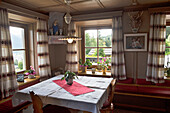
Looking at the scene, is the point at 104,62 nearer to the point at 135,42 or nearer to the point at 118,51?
the point at 118,51

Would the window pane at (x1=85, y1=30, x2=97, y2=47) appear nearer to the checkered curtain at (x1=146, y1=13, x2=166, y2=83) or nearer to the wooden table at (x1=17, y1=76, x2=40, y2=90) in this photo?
the checkered curtain at (x1=146, y1=13, x2=166, y2=83)

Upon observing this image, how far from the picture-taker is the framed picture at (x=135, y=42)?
10.1ft

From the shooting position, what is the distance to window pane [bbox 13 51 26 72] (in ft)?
10.6

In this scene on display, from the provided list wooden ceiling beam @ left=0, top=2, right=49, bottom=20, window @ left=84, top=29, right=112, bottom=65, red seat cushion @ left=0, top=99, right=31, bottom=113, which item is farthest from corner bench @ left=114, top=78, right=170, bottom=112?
wooden ceiling beam @ left=0, top=2, right=49, bottom=20

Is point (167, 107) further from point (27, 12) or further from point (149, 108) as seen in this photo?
point (27, 12)

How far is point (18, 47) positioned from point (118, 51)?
263 cm

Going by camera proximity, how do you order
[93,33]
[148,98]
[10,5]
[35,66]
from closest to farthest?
1. [10,5]
2. [148,98]
3. [35,66]
4. [93,33]

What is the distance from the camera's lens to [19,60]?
11.0ft

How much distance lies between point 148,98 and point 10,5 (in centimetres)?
364

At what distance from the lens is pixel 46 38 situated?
341cm

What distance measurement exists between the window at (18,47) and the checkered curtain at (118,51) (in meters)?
2.47

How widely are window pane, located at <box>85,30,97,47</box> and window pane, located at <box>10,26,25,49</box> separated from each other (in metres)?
1.87

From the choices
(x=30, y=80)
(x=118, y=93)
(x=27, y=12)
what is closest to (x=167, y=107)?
(x=118, y=93)

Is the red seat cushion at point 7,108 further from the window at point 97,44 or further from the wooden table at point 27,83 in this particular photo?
the window at point 97,44
